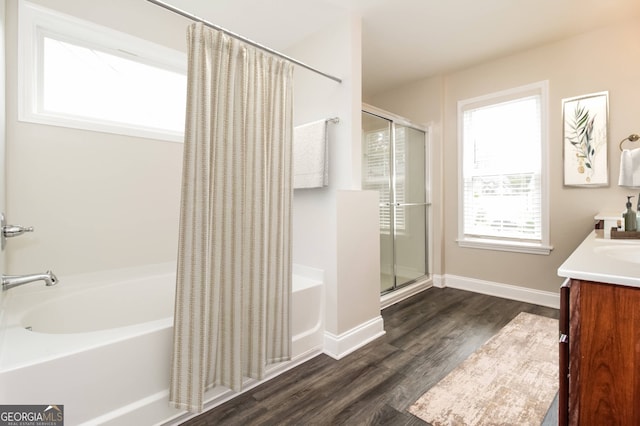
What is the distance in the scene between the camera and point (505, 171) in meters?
3.09

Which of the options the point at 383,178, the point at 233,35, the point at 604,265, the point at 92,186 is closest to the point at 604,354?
the point at 604,265

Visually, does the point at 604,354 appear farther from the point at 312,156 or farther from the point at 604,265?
the point at 312,156

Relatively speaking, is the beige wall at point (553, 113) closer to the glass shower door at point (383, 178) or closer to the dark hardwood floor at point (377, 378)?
the dark hardwood floor at point (377, 378)

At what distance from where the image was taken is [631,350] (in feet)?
2.75

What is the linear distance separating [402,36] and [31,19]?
2.60 m

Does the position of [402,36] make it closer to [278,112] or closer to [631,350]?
[278,112]

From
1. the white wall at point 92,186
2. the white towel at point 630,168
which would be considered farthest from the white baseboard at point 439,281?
the white wall at point 92,186

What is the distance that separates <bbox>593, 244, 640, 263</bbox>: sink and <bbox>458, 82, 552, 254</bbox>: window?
5.46 feet

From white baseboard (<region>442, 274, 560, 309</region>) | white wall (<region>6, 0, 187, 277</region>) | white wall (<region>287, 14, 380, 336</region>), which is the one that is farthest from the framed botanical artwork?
white wall (<region>6, 0, 187, 277</region>)

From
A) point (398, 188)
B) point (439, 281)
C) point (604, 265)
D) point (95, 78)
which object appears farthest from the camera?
point (439, 281)

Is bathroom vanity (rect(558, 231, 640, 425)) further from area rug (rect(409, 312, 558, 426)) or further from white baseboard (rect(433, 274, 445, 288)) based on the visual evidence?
white baseboard (rect(433, 274, 445, 288))

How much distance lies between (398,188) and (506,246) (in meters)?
1.25

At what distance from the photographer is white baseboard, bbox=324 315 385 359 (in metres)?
2.04

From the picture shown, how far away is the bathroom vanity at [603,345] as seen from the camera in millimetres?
840
